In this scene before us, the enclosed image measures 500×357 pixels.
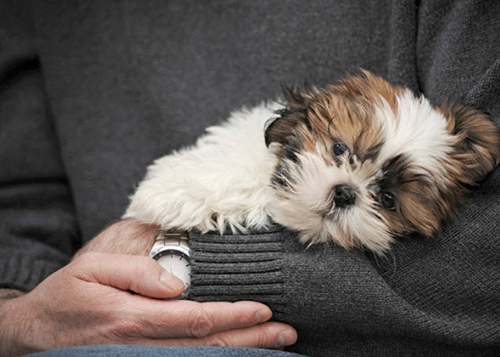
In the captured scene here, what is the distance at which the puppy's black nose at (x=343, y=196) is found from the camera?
1.27 metres

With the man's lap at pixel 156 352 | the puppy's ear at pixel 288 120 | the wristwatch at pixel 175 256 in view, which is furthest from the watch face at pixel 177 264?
the puppy's ear at pixel 288 120

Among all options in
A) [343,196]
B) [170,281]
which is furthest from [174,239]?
[343,196]

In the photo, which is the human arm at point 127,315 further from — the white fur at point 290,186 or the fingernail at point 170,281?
the white fur at point 290,186

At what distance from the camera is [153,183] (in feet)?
4.91

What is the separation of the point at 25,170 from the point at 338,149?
4.72ft

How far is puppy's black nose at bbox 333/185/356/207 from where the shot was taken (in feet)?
4.17

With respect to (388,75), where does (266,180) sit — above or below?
below

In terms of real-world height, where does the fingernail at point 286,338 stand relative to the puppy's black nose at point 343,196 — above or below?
below

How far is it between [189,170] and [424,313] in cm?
95

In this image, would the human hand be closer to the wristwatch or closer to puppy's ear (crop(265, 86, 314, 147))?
the wristwatch

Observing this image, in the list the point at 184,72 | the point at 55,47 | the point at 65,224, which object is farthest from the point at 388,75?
the point at 65,224

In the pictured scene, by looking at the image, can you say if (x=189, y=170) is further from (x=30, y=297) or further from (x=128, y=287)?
(x=30, y=297)

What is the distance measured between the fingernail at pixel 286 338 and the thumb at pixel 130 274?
353 mm

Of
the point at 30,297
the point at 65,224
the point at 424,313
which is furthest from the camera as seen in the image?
the point at 65,224
